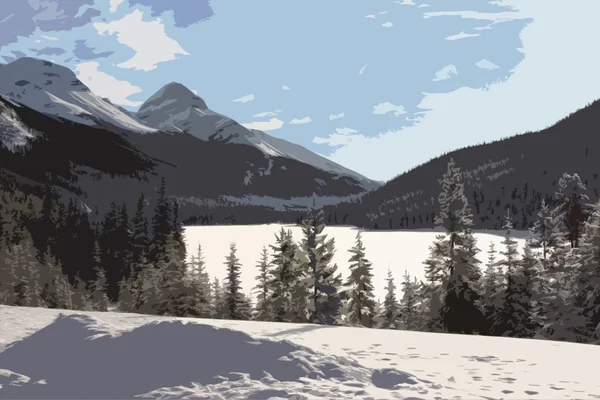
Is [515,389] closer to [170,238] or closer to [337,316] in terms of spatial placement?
[337,316]

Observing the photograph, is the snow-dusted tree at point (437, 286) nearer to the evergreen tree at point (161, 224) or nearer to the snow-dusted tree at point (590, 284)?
the snow-dusted tree at point (590, 284)

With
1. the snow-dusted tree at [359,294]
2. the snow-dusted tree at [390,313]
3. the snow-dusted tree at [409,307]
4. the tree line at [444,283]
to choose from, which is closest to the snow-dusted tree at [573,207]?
the tree line at [444,283]

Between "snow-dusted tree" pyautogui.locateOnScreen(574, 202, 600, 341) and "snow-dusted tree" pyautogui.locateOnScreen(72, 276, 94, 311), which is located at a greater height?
"snow-dusted tree" pyautogui.locateOnScreen(574, 202, 600, 341)

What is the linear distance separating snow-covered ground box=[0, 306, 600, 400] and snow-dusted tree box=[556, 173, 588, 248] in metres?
33.9

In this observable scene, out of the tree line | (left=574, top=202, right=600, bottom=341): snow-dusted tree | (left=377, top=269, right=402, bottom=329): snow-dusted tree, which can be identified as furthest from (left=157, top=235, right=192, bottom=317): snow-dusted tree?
(left=574, top=202, right=600, bottom=341): snow-dusted tree

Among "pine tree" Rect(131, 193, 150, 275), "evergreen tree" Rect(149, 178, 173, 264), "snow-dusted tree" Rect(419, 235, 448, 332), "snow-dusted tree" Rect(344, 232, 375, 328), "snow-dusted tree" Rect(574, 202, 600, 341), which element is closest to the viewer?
"snow-dusted tree" Rect(574, 202, 600, 341)

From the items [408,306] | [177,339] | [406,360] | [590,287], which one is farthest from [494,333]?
[177,339]

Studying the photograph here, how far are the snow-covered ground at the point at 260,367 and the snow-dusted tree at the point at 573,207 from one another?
33.9 meters

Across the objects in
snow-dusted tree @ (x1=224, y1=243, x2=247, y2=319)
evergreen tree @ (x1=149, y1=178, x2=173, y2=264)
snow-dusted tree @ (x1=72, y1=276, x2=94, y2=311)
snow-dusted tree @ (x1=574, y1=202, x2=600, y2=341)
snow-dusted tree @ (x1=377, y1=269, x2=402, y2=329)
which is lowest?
snow-dusted tree @ (x1=72, y1=276, x2=94, y2=311)

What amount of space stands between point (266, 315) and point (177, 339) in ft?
100

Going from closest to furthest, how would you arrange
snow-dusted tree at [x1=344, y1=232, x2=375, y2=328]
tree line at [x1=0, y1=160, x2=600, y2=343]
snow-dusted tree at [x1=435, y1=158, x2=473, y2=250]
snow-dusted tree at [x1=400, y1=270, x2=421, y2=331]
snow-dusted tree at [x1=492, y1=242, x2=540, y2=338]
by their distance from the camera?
→ 1. tree line at [x1=0, y1=160, x2=600, y2=343]
2. snow-dusted tree at [x1=435, y1=158, x2=473, y2=250]
3. snow-dusted tree at [x1=492, y1=242, x2=540, y2=338]
4. snow-dusted tree at [x1=344, y1=232, x2=375, y2=328]
5. snow-dusted tree at [x1=400, y1=270, x2=421, y2=331]

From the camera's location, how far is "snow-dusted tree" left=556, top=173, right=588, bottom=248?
4125 centimetres

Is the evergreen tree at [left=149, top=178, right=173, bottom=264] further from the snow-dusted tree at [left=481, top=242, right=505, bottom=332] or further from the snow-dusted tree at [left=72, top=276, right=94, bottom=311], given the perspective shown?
the snow-dusted tree at [left=72, top=276, right=94, bottom=311]

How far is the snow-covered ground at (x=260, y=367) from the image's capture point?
7.80m
